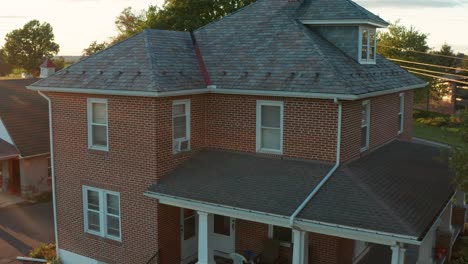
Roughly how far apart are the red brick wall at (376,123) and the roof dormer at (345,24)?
5.47ft

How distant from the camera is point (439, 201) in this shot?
42.6ft

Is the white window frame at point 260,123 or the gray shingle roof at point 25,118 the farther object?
the gray shingle roof at point 25,118

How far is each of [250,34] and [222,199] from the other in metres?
6.28

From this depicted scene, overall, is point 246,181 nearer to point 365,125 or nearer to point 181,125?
point 181,125

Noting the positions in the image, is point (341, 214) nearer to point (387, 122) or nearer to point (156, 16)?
point (387, 122)

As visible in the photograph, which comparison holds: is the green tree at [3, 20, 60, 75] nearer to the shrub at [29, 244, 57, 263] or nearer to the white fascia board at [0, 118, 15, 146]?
the white fascia board at [0, 118, 15, 146]

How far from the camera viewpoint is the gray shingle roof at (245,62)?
1350cm

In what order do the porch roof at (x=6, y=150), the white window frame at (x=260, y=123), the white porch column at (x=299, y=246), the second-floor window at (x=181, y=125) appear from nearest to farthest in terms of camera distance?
the white porch column at (x=299, y=246), the white window frame at (x=260, y=123), the second-floor window at (x=181, y=125), the porch roof at (x=6, y=150)

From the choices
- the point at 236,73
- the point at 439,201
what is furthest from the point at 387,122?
the point at 236,73

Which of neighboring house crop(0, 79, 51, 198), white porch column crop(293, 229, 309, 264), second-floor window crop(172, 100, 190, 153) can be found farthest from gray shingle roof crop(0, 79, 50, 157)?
white porch column crop(293, 229, 309, 264)

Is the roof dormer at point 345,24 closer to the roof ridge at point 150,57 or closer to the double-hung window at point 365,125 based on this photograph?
the double-hung window at point 365,125

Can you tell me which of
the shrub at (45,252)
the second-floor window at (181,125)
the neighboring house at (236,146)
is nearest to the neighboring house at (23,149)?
the shrub at (45,252)

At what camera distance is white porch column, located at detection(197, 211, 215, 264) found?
42.0ft

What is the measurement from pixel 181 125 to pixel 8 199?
15.1 metres
